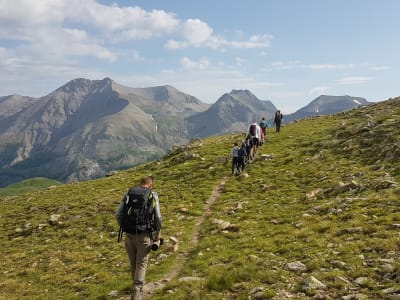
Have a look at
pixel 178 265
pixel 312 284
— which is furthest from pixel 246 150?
pixel 312 284

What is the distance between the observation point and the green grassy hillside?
Answer: 13.5 meters

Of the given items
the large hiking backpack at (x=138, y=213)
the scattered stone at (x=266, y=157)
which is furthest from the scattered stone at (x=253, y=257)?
the scattered stone at (x=266, y=157)

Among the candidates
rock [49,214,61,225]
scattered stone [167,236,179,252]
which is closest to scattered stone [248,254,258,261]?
scattered stone [167,236,179,252]

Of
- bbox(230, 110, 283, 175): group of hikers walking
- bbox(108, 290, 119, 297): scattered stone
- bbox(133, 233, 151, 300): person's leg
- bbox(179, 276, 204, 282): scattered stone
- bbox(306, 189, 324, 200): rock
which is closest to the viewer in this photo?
bbox(133, 233, 151, 300): person's leg

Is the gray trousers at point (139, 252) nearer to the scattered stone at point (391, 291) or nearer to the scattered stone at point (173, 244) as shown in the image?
the scattered stone at point (173, 244)

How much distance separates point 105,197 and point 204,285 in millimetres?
24356

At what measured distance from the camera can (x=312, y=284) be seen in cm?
1230

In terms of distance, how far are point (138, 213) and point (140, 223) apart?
1.18 feet

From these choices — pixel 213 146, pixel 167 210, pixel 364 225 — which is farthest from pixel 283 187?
pixel 213 146

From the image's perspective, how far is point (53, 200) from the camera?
131 ft

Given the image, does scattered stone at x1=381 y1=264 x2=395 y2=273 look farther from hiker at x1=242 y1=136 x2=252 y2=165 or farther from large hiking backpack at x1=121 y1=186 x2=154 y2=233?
hiker at x1=242 y1=136 x2=252 y2=165

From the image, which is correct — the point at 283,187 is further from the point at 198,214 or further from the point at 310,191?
the point at 198,214

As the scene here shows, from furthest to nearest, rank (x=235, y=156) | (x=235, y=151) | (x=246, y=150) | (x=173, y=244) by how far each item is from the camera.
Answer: (x=246, y=150) < (x=235, y=156) < (x=235, y=151) < (x=173, y=244)

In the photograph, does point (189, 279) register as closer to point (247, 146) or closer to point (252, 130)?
point (247, 146)
